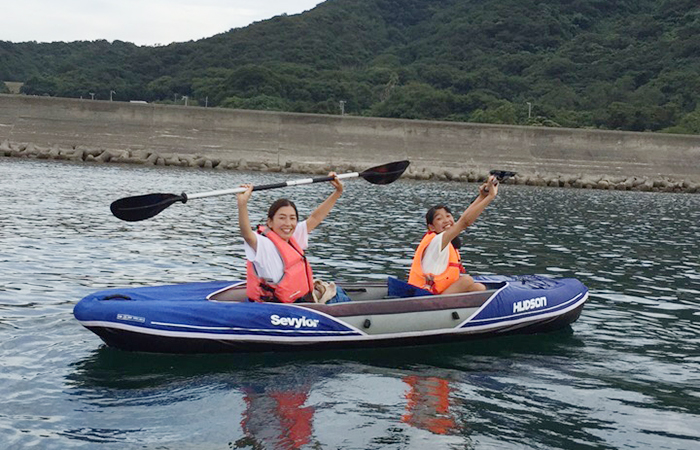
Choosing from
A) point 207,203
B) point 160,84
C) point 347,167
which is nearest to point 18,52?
point 160,84

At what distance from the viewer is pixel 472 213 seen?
8305mm

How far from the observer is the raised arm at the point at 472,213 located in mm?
8273

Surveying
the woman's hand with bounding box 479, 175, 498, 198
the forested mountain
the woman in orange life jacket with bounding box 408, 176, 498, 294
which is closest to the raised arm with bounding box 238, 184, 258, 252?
the woman in orange life jacket with bounding box 408, 176, 498, 294

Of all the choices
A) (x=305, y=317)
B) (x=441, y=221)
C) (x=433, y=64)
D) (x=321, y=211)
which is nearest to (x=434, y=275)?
(x=441, y=221)

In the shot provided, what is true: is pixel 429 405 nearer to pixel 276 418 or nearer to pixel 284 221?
pixel 276 418

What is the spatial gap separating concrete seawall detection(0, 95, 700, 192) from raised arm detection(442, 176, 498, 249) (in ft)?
82.9

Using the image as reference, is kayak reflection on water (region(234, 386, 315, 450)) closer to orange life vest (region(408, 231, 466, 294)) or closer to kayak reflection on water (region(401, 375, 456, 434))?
kayak reflection on water (region(401, 375, 456, 434))

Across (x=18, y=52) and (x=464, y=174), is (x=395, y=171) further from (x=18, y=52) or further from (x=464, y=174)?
(x=18, y=52)

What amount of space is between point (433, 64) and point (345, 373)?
3257 inches

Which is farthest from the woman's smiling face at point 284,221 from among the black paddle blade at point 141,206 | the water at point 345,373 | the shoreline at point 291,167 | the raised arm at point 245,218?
the shoreline at point 291,167

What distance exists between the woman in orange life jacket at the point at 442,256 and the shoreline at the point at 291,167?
23734 millimetres

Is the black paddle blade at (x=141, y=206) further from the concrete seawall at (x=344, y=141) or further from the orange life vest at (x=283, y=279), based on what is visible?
the concrete seawall at (x=344, y=141)

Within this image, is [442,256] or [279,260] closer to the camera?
[279,260]

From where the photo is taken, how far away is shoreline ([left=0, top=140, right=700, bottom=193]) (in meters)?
32.8
